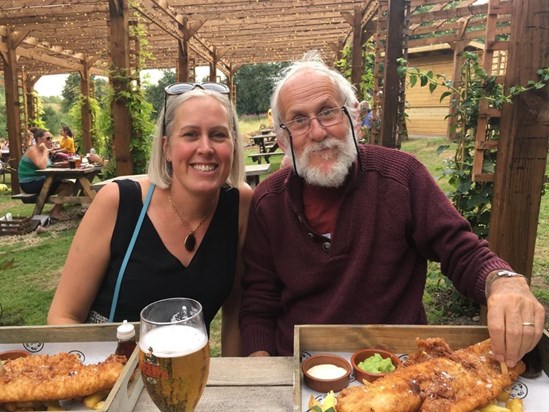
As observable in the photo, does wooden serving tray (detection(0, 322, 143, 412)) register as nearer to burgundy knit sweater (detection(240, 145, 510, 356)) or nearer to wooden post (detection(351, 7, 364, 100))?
burgundy knit sweater (detection(240, 145, 510, 356))

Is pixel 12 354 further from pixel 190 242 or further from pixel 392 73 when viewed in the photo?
pixel 392 73

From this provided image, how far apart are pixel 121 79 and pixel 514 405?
666 centimetres

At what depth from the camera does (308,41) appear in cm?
1346

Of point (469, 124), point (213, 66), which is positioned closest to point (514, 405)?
point (469, 124)

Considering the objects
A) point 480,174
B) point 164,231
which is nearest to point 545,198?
point 480,174

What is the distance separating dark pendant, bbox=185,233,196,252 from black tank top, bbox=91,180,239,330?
37 millimetres

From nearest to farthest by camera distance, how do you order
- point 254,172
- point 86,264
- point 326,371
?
point 326,371 → point 86,264 → point 254,172

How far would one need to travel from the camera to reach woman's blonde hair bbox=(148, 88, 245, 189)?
78.7 inches

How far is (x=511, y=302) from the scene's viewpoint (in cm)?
126

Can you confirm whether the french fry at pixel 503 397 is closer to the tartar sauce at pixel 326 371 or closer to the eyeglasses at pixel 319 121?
the tartar sauce at pixel 326 371

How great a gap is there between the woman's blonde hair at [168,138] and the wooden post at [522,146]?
63.5 inches

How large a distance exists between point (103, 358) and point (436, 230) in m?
1.27

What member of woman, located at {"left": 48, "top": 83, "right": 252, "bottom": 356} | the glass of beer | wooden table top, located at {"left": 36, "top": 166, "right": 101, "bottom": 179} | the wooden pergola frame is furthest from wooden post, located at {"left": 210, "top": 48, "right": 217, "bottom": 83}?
the glass of beer

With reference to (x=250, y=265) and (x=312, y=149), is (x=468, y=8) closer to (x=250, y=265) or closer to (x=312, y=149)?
(x=312, y=149)
